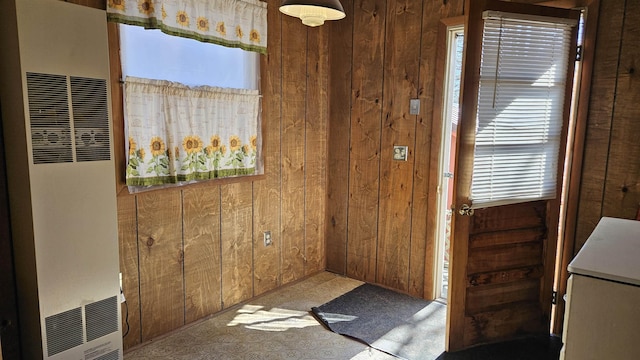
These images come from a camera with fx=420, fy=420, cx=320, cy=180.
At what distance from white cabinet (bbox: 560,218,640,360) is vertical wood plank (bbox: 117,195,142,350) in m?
2.18

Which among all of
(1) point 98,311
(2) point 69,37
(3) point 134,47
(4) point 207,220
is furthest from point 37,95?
(4) point 207,220

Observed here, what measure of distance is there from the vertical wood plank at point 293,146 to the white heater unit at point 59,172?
5.27ft

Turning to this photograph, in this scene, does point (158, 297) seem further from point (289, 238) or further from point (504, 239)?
point (504, 239)

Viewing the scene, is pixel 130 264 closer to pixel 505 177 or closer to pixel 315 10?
pixel 315 10

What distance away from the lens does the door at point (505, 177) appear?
240 cm

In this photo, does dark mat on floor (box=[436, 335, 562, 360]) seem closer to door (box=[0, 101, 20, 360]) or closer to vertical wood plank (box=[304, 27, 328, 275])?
vertical wood plank (box=[304, 27, 328, 275])

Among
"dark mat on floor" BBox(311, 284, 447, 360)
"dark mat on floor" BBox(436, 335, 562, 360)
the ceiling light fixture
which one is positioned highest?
the ceiling light fixture

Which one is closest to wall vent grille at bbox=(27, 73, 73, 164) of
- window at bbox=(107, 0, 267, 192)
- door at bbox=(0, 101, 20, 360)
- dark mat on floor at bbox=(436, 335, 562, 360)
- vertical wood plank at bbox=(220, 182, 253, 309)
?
door at bbox=(0, 101, 20, 360)

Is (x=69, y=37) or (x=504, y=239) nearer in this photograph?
(x=69, y=37)

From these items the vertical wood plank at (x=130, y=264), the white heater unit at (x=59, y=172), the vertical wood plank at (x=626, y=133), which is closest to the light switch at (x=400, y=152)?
the vertical wood plank at (x=626, y=133)

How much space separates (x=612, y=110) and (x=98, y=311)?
9.82ft

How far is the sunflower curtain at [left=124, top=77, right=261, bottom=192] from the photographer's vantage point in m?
2.38

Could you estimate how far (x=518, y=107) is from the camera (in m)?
2.48

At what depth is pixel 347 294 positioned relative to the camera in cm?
346
